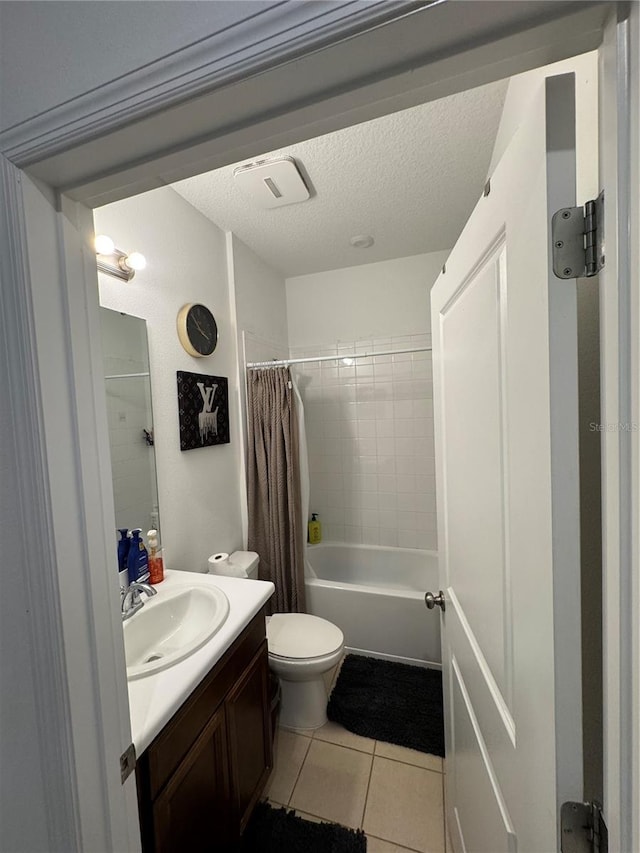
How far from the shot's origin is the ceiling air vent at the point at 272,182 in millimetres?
1373

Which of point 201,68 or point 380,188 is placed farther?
point 380,188

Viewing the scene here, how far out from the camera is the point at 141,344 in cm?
139

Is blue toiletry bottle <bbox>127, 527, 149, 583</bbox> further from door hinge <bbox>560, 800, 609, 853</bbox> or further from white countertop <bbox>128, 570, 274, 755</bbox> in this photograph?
door hinge <bbox>560, 800, 609, 853</bbox>

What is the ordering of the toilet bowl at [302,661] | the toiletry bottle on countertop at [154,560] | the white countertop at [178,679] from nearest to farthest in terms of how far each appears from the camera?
the white countertop at [178,679] → the toiletry bottle on countertop at [154,560] → the toilet bowl at [302,661]

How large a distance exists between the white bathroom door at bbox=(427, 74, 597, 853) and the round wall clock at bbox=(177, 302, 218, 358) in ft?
3.88

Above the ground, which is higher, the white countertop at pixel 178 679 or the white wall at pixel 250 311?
the white wall at pixel 250 311

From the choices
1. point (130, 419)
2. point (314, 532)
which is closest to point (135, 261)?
point (130, 419)

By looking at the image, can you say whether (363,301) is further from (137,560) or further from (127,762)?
(127,762)

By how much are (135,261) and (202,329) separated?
18.1 inches

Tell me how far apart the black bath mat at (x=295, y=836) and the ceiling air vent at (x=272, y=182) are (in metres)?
2.50

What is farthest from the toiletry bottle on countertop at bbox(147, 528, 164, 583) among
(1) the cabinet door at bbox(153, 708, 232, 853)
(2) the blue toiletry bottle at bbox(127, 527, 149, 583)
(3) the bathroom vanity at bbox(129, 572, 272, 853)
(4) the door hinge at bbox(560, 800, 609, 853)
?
(4) the door hinge at bbox(560, 800, 609, 853)

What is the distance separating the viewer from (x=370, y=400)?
256 cm

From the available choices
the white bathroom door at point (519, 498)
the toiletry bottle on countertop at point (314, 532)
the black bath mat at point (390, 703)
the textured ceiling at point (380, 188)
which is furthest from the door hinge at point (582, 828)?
the toiletry bottle on countertop at point (314, 532)

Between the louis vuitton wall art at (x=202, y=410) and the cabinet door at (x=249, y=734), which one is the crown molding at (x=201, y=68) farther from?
the cabinet door at (x=249, y=734)
